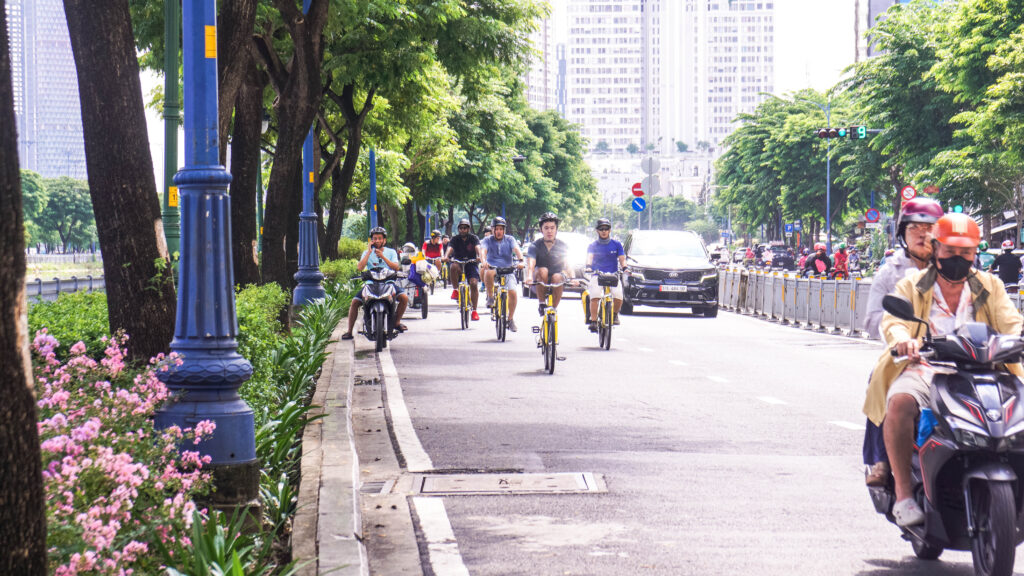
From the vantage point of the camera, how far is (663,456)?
8.75m

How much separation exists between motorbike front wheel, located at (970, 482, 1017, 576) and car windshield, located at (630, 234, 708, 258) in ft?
78.5

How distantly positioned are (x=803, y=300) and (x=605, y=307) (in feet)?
33.2

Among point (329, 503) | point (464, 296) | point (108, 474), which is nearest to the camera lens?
point (108, 474)

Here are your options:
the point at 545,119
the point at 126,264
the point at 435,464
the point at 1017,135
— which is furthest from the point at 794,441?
the point at 545,119

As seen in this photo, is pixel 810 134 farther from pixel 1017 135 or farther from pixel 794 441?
pixel 794 441

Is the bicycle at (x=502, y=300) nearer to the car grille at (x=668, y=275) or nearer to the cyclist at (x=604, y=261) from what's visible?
the cyclist at (x=604, y=261)

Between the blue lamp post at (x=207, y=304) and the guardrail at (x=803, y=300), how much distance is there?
14.9 m

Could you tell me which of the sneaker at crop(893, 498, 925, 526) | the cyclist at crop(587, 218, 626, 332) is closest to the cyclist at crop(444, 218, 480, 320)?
the cyclist at crop(587, 218, 626, 332)

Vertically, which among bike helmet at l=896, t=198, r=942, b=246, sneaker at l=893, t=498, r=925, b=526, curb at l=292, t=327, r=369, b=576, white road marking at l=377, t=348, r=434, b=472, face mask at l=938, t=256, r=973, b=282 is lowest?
white road marking at l=377, t=348, r=434, b=472

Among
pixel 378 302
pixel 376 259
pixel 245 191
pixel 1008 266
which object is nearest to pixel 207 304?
pixel 245 191

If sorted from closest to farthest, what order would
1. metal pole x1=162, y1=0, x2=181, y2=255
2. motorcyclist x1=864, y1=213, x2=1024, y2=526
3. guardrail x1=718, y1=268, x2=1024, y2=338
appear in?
motorcyclist x1=864, y1=213, x2=1024, y2=526 → metal pole x1=162, y1=0, x2=181, y2=255 → guardrail x1=718, y1=268, x2=1024, y2=338

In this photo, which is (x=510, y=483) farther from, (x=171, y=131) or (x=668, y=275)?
(x=668, y=275)

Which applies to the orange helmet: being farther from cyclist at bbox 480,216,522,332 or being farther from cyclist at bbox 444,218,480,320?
cyclist at bbox 444,218,480,320

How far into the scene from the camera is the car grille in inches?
1106
